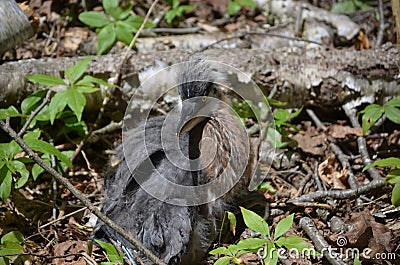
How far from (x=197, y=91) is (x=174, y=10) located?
9.29ft

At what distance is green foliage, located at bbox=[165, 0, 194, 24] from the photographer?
19.8ft

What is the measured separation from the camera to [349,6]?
21.1ft

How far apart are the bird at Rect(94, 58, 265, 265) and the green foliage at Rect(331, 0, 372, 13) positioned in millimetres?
3079

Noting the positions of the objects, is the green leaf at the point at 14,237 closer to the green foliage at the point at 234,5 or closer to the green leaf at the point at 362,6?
the green foliage at the point at 234,5

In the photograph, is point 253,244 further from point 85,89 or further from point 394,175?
point 85,89

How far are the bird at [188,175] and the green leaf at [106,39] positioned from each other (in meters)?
1.33

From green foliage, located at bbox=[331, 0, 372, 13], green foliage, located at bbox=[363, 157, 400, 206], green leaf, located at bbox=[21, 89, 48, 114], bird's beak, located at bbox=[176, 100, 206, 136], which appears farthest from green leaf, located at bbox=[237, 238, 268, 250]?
green foliage, located at bbox=[331, 0, 372, 13]

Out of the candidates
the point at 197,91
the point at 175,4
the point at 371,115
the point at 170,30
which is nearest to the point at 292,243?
the point at 197,91

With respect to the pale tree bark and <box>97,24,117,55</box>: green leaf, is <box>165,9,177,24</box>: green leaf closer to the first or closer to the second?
<box>97,24,117,55</box>: green leaf

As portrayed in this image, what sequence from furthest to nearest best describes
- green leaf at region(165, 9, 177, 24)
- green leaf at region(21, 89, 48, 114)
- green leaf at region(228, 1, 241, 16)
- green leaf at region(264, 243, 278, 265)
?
green leaf at region(228, 1, 241, 16) → green leaf at region(165, 9, 177, 24) → green leaf at region(21, 89, 48, 114) → green leaf at region(264, 243, 278, 265)

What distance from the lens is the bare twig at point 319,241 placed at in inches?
130

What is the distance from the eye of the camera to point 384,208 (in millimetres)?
3848

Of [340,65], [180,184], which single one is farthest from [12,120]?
[340,65]

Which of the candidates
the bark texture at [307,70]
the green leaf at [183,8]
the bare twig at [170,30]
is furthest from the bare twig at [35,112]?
the green leaf at [183,8]
